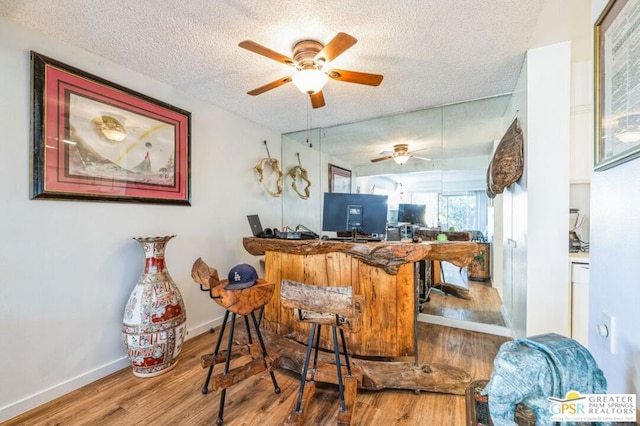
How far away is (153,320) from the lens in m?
2.08

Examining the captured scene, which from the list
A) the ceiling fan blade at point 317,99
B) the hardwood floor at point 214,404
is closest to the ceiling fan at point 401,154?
the ceiling fan blade at point 317,99

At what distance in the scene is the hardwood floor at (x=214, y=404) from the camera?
5.42ft

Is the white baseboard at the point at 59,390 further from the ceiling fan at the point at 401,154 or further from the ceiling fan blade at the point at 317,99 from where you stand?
the ceiling fan at the point at 401,154

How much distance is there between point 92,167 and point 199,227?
43.3 inches

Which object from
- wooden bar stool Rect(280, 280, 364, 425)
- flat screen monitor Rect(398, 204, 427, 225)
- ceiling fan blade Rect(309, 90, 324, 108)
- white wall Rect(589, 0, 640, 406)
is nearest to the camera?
white wall Rect(589, 0, 640, 406)

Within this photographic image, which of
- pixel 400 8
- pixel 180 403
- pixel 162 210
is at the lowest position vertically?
pixel 180 403

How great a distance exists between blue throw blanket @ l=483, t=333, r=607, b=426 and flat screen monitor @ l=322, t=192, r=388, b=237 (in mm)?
1562

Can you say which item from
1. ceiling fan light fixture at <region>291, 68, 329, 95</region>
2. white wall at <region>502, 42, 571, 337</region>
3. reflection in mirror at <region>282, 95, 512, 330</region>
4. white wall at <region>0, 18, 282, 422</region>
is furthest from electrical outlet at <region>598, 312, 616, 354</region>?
white wall at <region>0, 18, 282, 422</region>

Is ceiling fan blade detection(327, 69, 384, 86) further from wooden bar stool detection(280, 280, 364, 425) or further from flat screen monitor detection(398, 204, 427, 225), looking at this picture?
flat screen monitor detection(398, 204, 427, 225)

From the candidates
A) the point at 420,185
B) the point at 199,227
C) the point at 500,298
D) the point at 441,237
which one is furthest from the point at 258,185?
the point at 500,298

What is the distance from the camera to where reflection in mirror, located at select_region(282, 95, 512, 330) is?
324 cm

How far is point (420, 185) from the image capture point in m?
3.48

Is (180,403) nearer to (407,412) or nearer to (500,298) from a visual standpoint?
(407,412)

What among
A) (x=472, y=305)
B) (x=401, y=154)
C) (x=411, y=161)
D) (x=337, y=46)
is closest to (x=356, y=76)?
(x=337, y=46)
